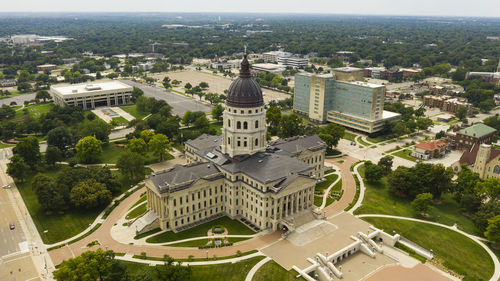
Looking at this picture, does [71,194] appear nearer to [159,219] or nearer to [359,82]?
[159,219]

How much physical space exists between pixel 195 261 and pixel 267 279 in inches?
605

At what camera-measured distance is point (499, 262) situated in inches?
2894

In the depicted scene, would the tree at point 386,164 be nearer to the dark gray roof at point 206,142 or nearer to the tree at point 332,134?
the tree at point 332,134

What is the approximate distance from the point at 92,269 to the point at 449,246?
74071 mm

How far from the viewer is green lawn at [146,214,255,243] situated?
263 feet

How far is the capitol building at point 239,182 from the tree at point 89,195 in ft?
42.9

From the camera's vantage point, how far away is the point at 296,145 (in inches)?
4227

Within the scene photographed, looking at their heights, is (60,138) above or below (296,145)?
below

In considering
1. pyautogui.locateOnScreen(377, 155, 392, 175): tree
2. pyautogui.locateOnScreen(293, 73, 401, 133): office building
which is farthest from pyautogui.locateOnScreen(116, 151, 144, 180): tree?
pyautogui.locateOnScreen(293, 73, 401, 133): office building

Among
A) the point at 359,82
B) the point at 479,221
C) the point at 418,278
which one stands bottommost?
the point at 418,278

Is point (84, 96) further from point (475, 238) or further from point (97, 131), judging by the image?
point (475, 238)

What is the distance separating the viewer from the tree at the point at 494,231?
249 ft

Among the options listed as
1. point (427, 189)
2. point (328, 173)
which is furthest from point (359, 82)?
point (427, 189)

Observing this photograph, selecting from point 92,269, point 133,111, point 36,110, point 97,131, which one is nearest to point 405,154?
point 92,269
